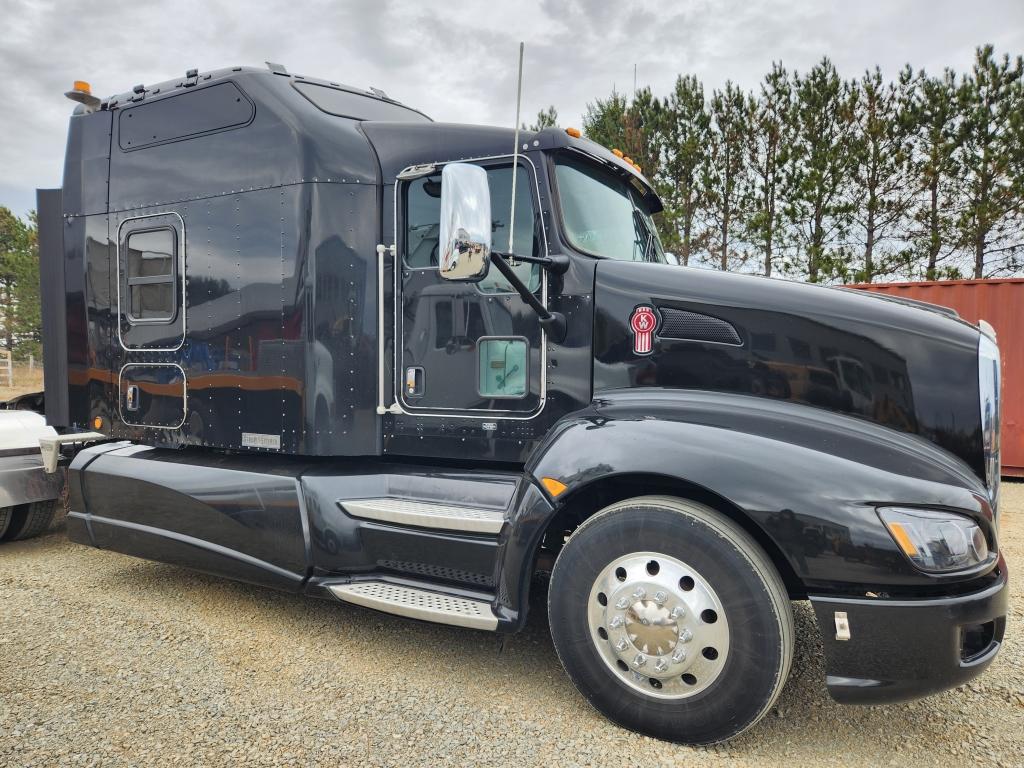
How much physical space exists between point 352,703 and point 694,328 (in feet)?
6.99

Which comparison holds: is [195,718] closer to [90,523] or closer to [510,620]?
[510,620]

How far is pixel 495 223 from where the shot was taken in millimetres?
3246

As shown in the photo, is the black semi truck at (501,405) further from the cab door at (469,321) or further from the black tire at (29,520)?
the black tire at (29,520)

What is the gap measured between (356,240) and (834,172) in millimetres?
14586

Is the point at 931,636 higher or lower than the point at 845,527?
lower

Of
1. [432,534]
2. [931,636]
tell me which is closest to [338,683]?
[432,534]

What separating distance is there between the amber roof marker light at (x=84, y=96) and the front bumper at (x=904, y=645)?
192 inches

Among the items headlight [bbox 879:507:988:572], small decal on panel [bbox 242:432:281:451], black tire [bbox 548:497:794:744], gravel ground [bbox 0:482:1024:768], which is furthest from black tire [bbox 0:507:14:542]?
headlight [bbox 879:507:988:572]

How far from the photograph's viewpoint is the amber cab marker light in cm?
267

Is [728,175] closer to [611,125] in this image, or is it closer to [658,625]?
[611,125]

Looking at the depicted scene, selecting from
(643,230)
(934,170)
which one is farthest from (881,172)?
(643,230)

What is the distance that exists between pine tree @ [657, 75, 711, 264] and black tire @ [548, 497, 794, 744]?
45.8 feet

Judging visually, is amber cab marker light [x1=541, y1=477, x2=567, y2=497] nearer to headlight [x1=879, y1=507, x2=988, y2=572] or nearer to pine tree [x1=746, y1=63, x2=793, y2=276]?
headlight [x1=879, y1=507, x2=988, y2=572]

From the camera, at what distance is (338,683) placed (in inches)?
116
